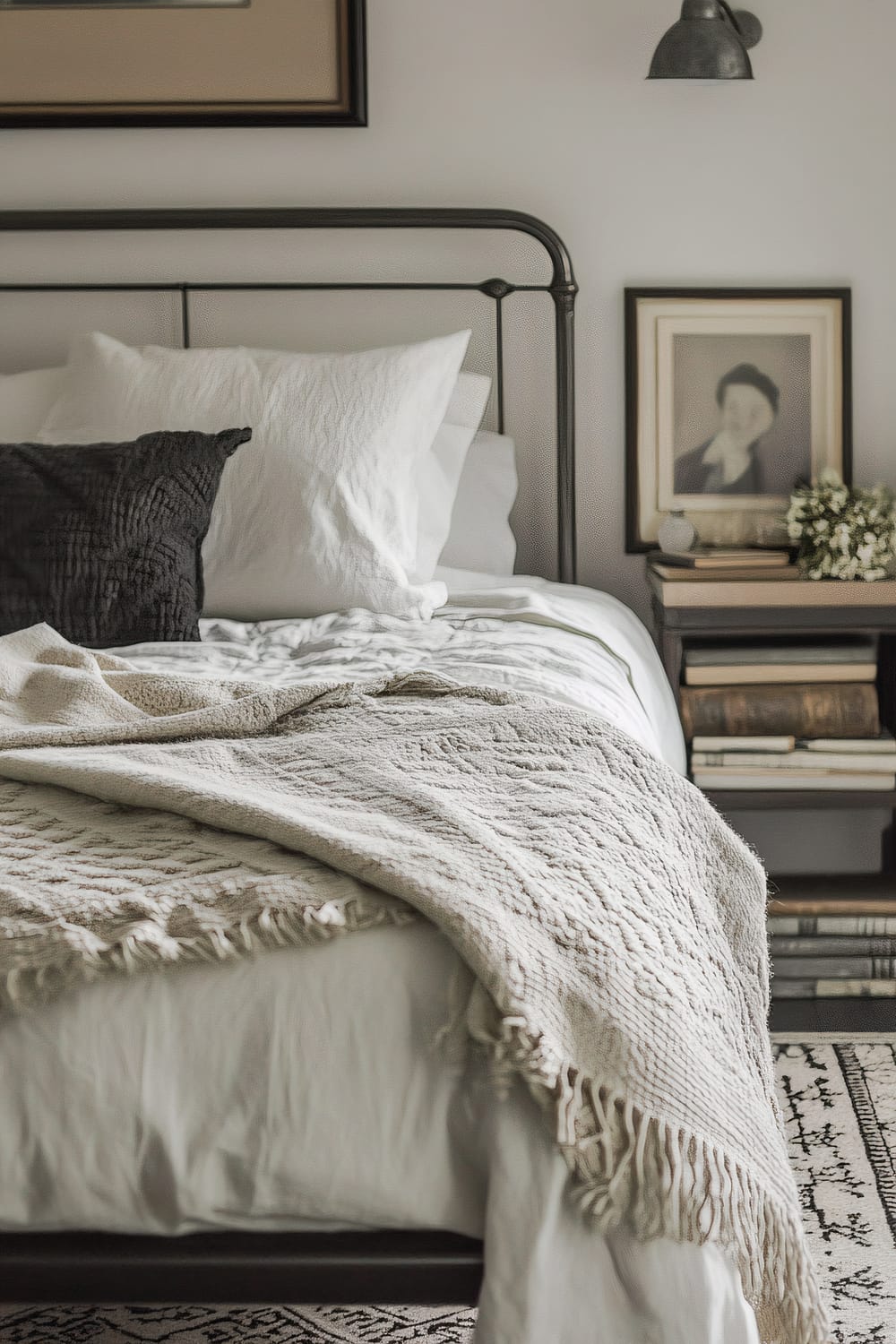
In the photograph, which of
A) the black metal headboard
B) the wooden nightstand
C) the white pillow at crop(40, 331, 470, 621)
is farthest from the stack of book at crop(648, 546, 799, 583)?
the white pillow at crop(40, 331, 470, 621)

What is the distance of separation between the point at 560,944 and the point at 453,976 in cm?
8

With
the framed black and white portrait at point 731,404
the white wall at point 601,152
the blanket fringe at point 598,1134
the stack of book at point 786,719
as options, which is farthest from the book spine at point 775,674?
the blanket fringe at point 598,1134

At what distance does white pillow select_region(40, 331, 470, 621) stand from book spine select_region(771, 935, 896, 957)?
0.84 metres

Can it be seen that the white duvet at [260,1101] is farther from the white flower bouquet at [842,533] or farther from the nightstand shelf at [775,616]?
the white flower bouquet at [842,533]

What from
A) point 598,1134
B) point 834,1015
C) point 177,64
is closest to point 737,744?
point 834,1015

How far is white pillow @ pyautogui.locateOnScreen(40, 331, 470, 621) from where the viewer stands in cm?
198

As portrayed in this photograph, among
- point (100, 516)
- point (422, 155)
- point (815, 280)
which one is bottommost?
point (100, 516)

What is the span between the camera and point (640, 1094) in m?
0.78

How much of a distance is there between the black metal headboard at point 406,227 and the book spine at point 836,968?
82 cm

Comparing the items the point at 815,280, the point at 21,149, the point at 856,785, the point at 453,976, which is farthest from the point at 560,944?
the point at 21,149

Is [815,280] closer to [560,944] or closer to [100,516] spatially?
[100,516]

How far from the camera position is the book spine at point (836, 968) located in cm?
217

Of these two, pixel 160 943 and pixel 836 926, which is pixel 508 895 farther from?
pixel 836 926

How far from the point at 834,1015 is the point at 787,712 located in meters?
0.51
